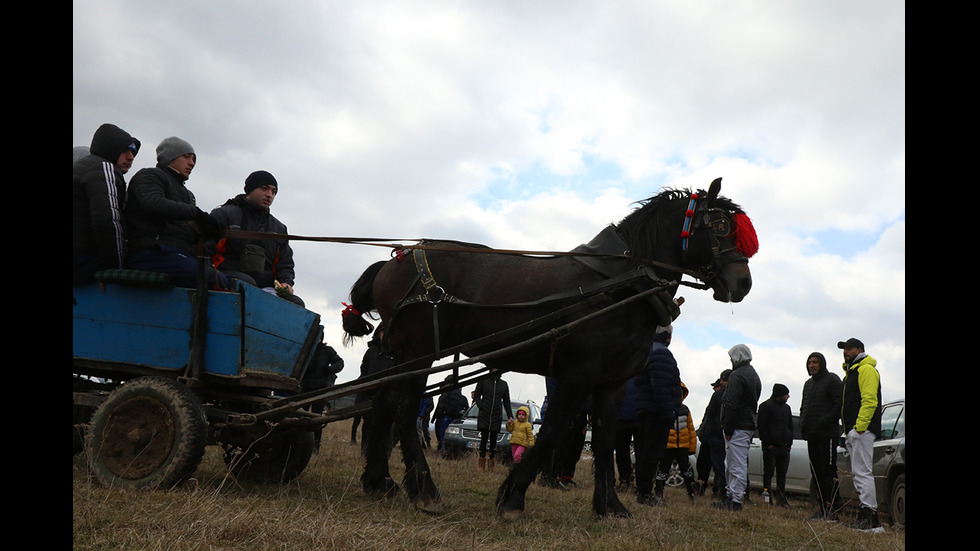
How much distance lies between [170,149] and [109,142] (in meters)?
0.48

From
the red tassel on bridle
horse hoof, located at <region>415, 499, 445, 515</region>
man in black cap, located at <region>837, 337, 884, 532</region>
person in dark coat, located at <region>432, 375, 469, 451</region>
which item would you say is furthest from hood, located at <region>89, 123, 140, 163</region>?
person in dark coat, located at <region>432, 375, 469, 451</region>

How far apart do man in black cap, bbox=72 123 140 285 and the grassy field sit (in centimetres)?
151

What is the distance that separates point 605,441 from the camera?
6.09 m

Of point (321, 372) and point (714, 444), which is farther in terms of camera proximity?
point (321, 372)

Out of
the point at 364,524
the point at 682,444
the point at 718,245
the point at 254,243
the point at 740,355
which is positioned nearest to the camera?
the point at 364,524

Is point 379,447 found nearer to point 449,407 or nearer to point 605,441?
point 605,441

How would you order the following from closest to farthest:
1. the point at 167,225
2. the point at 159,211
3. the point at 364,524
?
the point at 364,524
the point at 159,211
the point at 167,225

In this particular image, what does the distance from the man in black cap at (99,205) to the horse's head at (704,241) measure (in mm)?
3847

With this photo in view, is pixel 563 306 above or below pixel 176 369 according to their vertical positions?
above

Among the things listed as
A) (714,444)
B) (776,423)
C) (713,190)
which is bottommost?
(714,444)

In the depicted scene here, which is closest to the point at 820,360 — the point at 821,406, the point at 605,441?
the point at 821,406

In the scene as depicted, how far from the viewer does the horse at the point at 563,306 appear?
5461 mm
